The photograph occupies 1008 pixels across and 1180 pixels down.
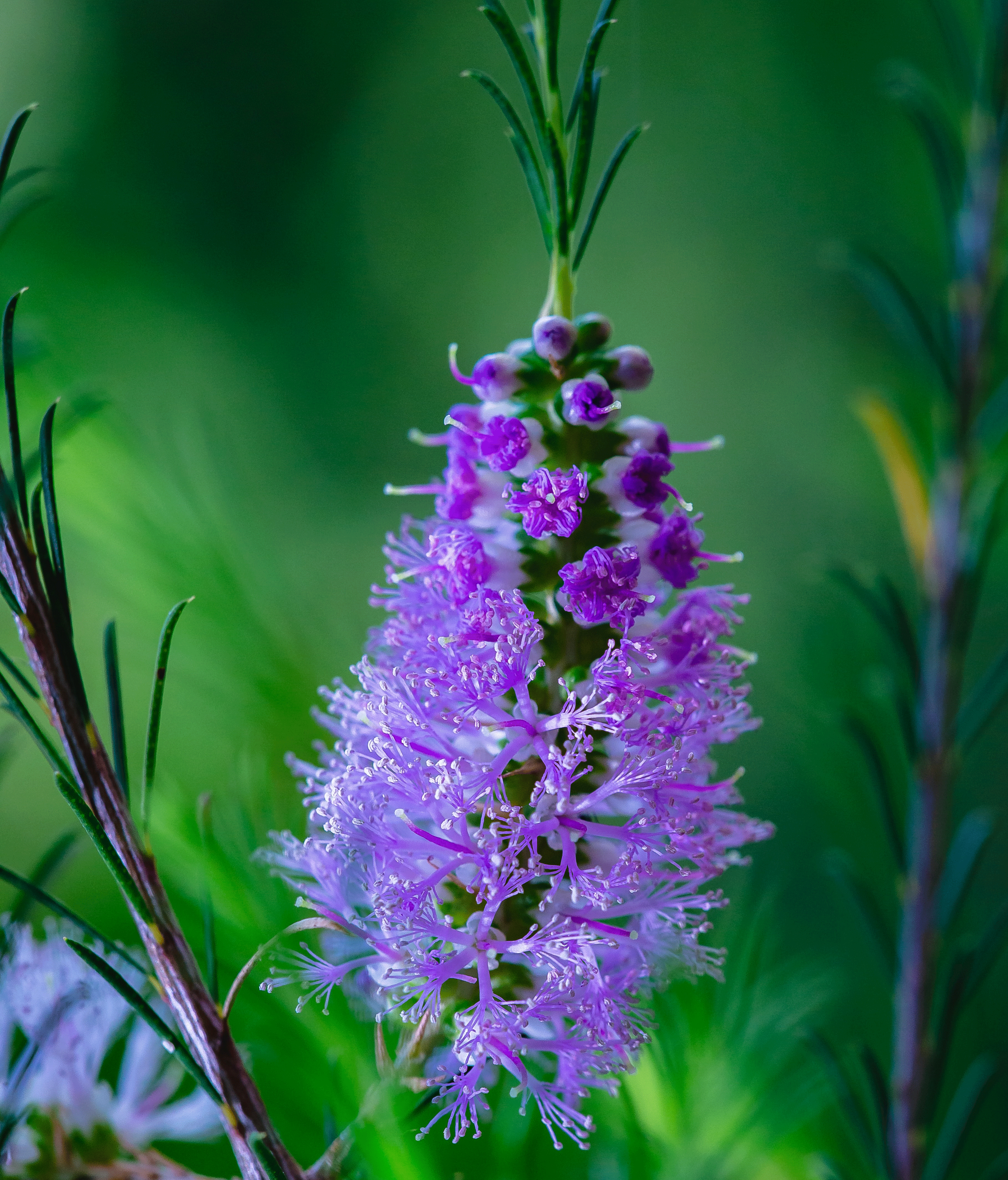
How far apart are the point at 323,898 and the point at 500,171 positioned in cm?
115

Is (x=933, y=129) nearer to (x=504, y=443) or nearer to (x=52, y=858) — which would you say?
(x=504, y=443)

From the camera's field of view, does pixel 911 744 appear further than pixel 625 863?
Yes

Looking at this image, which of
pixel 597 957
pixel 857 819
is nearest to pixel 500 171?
pixel 857 819

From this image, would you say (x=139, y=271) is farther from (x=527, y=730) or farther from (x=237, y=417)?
(x=527, y=730)

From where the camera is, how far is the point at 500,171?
50.2 inches

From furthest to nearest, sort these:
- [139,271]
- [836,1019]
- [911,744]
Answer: [139,271]
[836,1019]
[911,744]

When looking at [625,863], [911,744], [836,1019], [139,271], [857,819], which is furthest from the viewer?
[139,271]

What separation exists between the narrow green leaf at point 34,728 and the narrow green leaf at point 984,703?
13.1 inches

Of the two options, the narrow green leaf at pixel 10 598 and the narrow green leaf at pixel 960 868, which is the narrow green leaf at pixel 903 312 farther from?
the narrow green leaf at pixel 10 598

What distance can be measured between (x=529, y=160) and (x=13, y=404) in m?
0.15

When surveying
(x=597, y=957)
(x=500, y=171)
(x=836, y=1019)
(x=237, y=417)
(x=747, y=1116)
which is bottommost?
(x=836, y=1019)

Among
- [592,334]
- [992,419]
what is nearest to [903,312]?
[992,419]

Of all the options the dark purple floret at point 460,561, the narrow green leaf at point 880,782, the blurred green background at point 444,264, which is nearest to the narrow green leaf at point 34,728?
the dark purple floret at point 460,561

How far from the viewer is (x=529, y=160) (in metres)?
0.28
